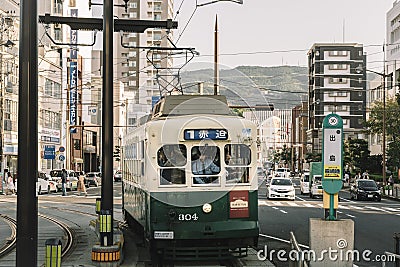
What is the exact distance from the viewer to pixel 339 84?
394 ft

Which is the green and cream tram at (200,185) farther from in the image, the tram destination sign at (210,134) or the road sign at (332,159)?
the road sign at (332,159)

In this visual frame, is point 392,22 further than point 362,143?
Yes

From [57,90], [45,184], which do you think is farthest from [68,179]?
[57,90]

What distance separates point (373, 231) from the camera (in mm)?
24438

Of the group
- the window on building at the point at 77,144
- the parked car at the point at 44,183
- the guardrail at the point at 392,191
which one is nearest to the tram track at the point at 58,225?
the parked car at the point at 44,183

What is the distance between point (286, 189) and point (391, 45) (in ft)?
145

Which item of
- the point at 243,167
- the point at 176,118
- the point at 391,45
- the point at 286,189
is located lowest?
the point at 286,189

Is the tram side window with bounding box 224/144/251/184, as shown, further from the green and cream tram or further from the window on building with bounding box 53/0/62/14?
the window on building with bounding box 53/0/62/14

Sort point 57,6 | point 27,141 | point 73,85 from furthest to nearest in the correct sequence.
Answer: point 73,85 → point 57,6 → point 27,141

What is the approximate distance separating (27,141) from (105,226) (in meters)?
6.92

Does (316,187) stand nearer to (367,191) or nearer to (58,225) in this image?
(367,191)

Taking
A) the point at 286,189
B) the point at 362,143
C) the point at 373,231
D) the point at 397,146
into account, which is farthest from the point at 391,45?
the point at 373,231

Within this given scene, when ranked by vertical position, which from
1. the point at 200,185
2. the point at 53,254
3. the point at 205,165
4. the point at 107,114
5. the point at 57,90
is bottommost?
the point at 53,254

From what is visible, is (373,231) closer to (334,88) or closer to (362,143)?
(362,143)
